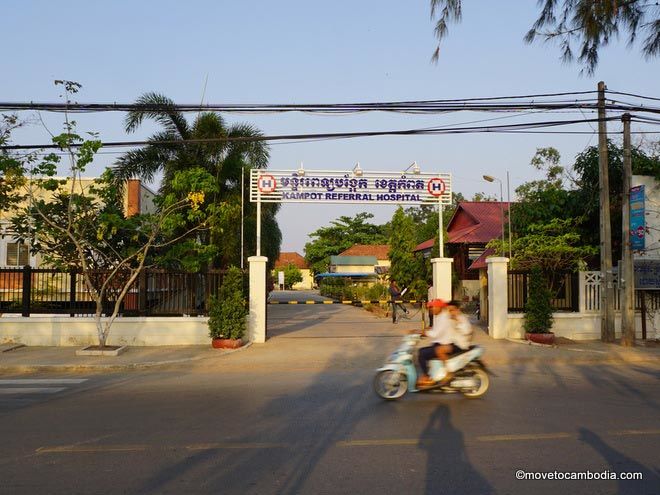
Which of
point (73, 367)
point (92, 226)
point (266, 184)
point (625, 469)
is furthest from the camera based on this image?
point (266, 184)

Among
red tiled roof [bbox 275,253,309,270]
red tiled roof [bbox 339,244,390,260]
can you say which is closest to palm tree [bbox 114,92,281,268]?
red tiled roof [bbox 339,244,390,260]

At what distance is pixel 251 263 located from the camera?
16688 millimetres

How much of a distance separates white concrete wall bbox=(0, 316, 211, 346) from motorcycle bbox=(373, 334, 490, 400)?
8337 mm

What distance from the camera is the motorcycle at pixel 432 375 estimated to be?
8.95m

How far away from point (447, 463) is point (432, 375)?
3.07 m

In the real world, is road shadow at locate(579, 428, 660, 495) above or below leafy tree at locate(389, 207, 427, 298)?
below

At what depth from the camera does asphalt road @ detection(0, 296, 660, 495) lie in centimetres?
542

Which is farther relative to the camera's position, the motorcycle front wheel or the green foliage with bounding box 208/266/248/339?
the green foliage with bounding box 208/266/248/339

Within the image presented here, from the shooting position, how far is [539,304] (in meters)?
16.2

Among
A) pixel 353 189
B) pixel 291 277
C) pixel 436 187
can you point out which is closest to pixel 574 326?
pixel 436 187

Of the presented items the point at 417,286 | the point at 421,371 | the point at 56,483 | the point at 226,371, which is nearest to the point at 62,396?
the point at 226,371

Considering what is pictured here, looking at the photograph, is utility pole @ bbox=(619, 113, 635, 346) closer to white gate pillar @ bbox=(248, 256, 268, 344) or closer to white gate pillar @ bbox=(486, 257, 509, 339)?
white gate pillar @ bbox=(486, 257, 509, 339)

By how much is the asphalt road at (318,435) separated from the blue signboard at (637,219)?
4.75 metres

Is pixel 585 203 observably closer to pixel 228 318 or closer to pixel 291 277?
pixel 228 318
